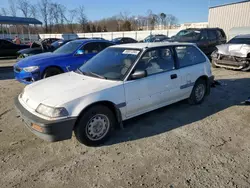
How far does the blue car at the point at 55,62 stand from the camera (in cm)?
604

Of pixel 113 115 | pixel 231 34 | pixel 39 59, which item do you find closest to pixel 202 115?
pixel 113 115

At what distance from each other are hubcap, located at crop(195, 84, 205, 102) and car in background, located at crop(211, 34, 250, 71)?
473 cm

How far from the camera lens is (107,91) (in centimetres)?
327

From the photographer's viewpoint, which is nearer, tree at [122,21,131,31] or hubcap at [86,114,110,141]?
hubcap at [86,114,110,141]

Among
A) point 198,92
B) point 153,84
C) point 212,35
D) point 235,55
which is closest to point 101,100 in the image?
→ point 153,84

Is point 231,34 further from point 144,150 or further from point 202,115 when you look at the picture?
point 144,150

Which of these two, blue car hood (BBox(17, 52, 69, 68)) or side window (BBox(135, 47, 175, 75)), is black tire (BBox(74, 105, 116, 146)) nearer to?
side window (BBox(135, 47, 175, 75))

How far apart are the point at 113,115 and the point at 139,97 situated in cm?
58

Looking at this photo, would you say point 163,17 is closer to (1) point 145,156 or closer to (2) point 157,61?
(2) point 157,61

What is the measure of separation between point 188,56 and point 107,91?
2414 mm

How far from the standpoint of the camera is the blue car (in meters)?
6.04

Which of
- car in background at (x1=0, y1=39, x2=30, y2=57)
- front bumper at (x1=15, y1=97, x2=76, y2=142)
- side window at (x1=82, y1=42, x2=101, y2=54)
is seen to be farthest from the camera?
car in background at (x1=0, y1=39, x2=30, y2=57)

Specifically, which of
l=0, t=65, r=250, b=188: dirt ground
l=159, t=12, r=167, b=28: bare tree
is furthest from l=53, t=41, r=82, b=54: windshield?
l=159, t=12, r=167, b=28: bare tree

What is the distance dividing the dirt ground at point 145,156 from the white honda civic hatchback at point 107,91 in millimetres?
351
